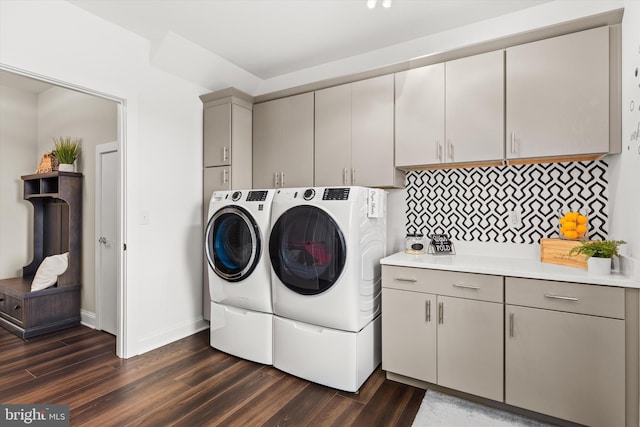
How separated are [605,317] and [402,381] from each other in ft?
4.08

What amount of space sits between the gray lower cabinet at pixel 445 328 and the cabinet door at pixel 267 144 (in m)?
1.48

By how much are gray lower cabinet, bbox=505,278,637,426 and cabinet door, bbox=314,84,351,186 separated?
4.99ft

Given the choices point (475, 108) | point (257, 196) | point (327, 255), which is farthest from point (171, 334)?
point (475, 108)

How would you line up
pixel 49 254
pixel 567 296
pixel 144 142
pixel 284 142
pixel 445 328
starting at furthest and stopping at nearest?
pixel 49 254
pixel 284 142
pixel 144 142
pixel 445 328
pixel 567 296

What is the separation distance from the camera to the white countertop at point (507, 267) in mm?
1668

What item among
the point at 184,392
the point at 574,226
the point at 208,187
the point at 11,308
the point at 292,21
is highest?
the point at 292,21

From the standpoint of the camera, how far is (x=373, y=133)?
8.63 ft

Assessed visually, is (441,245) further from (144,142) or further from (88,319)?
(88,319)

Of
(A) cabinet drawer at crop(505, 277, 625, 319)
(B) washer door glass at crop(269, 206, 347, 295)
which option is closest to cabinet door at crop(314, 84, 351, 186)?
(B) washer door glass at crop(269, 206, 347, 295)

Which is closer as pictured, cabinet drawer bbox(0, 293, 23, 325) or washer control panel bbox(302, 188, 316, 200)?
washer control panel bbox(302, 188, 316, 200)

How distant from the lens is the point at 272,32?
2.66m

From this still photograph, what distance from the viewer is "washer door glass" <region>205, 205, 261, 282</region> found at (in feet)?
8.30

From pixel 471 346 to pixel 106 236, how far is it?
133 inches

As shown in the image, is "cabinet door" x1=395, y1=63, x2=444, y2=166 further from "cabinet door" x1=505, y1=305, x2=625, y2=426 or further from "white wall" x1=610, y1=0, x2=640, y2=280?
"cabinet door" x1=505, y1=305, x2=625, y2=426
